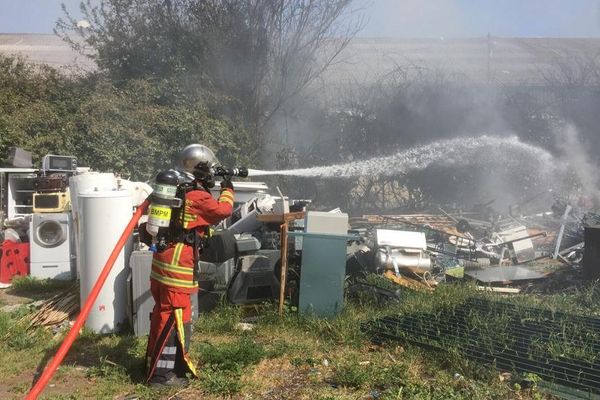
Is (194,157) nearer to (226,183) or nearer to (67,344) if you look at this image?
(226,183)

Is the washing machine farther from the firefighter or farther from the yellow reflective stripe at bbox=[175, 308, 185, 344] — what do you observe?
the yellow reflective stripe at bbox=[175, 308, 185, 344]

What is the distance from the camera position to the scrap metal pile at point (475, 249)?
7062 mm

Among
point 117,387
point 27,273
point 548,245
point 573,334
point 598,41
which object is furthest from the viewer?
point 598,41

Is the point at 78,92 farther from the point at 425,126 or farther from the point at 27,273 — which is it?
the point at 425,126

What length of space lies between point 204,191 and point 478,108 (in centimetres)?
1292

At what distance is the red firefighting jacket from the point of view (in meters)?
3.92

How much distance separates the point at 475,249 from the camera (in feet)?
29.7

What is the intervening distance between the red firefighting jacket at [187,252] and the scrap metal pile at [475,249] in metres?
3.05

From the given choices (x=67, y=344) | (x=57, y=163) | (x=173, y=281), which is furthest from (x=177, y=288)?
(x=57, y=163)

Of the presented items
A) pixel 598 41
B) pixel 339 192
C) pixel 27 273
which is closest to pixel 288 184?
pixel 339 192

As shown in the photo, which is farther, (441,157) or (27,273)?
(441,157)

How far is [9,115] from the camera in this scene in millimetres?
12180

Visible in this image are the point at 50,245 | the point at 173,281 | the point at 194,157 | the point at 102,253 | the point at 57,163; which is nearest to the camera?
the point at 173,281

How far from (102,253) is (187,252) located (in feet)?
5.43
